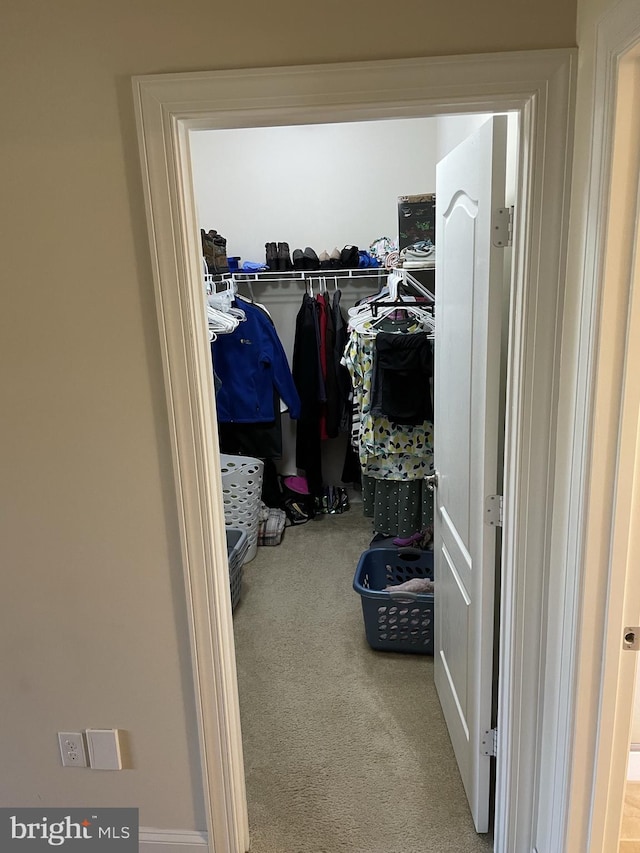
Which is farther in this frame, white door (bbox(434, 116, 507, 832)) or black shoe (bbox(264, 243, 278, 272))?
black shoe (bbox(264, 243, 278, 272))

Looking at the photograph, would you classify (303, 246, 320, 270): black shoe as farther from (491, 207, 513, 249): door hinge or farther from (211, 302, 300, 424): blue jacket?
(491, 207, 513, 249): door hinge

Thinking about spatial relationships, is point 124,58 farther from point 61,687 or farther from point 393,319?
point 393,319

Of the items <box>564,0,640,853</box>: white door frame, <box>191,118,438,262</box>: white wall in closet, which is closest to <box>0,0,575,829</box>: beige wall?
<box>564,0,640,853</box>: white door frame

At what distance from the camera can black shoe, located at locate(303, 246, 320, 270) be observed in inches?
155

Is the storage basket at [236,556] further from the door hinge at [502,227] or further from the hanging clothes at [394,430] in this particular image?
the door hinge at [502,227]

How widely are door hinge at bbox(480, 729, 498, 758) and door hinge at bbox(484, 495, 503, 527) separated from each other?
2.12 ft

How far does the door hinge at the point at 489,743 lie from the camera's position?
179 centimetres

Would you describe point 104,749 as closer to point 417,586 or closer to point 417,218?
point 417,586

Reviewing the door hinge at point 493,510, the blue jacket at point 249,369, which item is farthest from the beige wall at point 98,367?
the blue jacket at point 249,369

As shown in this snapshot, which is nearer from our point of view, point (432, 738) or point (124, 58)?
point (124, 58)

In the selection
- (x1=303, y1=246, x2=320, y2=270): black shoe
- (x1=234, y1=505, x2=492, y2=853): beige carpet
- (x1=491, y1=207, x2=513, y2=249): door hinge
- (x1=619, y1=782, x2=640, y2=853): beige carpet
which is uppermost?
(x1=303, y1=246, x2=320, y2=270): black shoe

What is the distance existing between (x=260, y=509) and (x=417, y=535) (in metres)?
1.13

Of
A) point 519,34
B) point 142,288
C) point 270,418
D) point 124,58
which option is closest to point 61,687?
point 142,288

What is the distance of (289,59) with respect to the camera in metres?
1.29
